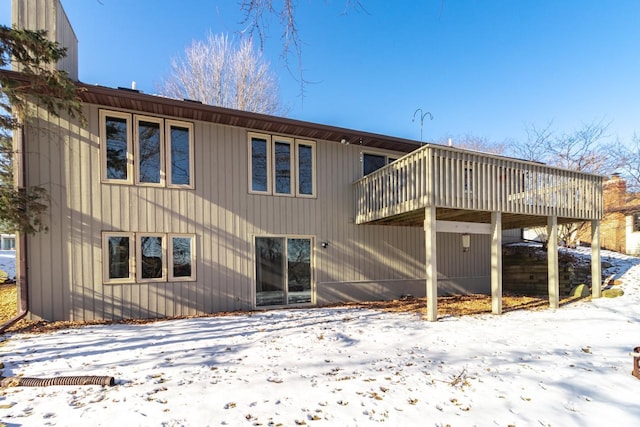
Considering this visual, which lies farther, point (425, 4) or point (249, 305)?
point (249, 305)

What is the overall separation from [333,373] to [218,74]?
51.5 feet

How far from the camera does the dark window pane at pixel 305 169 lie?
8758mm

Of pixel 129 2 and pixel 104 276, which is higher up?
pixel 129 2

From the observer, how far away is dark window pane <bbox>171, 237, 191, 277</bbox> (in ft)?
24.0

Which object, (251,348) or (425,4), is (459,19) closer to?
(425,4)

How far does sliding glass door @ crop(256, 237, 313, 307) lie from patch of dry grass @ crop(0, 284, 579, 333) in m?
1.08

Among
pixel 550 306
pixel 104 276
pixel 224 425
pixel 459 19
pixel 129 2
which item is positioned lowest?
pixel 550 306

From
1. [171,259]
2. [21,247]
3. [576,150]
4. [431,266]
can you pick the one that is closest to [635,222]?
[576,150]

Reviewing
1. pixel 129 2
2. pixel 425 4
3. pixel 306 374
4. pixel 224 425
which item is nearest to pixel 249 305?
pixel 306 374

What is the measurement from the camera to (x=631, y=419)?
2.92 metres

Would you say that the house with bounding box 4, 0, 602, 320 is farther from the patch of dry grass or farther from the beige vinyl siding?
the patch of dry grass

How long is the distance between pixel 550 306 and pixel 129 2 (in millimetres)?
9954

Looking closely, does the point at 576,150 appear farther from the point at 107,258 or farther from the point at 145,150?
the point at 107,258

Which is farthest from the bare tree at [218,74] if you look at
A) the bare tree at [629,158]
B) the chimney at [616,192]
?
the chimney at [616,192]
